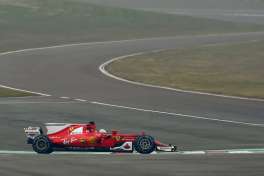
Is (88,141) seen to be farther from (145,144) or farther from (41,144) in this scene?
(145,144)

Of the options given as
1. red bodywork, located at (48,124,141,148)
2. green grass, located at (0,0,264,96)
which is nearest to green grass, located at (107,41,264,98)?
green grass, located at (0,0,264,96)

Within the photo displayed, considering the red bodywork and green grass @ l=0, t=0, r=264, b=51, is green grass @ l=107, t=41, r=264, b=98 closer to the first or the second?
green grass @ l=0, t=0, r=264, b=51

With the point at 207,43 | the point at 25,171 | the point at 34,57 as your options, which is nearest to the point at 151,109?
the point at 25,171

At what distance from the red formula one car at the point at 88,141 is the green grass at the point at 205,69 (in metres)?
17.2

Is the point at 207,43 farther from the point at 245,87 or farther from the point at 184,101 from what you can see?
the point at 184,101

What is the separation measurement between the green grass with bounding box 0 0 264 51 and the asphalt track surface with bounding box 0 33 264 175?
1687 centimetres

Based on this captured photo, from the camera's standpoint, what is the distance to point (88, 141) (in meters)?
25.6

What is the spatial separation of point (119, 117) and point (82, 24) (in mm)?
52174

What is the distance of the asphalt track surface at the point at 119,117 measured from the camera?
22.3 metres

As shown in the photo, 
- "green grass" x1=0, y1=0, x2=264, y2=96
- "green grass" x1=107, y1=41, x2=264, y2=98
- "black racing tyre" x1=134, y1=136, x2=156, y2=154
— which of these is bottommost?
"black racing tyre" x1=134, y1=136, x2=156, y2=154

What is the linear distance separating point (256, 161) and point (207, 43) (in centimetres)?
5213

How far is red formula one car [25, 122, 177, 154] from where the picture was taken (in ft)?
83.4

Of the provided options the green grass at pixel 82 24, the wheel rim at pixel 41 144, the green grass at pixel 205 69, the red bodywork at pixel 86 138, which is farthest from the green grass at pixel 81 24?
the wheel rim at pixel 41 144

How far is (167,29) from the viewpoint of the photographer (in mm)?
87125
